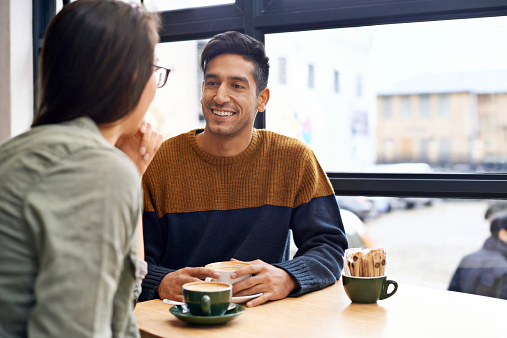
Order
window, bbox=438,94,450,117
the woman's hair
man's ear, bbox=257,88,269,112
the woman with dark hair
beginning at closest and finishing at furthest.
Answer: the woman with dark hair < the woman's hair < man's ear, bbox=257,88,269,112 < window, bbox=438,94,450,117

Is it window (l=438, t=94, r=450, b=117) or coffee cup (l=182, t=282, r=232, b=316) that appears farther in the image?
window (l=438, t=94, r=450, b=117)

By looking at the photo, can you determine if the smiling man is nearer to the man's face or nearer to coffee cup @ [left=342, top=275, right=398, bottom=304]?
the man's face

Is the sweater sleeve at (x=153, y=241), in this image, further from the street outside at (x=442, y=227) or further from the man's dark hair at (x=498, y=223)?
the man's dark hair at (x=498, y=223)

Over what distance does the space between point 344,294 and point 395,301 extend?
0.15m

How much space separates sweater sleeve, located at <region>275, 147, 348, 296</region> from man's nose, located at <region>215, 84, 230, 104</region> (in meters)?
0.34

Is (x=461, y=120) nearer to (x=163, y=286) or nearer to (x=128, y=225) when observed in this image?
(x=163, y=286)

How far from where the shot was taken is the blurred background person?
2.19 metres

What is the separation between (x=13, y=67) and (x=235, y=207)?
5.02 ft

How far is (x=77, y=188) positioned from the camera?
0.76 m

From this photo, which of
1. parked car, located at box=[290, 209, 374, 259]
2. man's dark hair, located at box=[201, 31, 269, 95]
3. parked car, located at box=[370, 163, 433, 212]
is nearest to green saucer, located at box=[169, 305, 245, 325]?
man's dark hair, located at box=[201, 31, 269, 95]

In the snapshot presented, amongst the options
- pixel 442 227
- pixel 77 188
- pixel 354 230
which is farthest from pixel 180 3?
pixel 77 188

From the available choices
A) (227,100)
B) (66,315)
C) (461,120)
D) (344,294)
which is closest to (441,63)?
(461,120)

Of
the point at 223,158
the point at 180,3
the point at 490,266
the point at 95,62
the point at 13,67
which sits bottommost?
the point at 490,266

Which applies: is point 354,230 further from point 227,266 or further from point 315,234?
point 227,266
